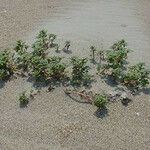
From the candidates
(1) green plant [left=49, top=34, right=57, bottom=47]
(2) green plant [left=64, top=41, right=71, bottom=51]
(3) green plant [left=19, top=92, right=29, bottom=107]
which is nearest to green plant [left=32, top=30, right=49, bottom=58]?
(1) green plant [left=49, top=34, right=57, bottom=47]

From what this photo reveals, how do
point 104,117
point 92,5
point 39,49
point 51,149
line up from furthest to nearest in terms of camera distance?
point 92,5 < point 39,49 < point 104,117 < point 51,149

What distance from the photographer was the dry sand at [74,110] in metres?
6.73

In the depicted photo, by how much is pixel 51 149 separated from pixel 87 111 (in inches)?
40.9

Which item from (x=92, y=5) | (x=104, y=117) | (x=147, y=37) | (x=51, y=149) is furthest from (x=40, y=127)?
(x=92, y=5)

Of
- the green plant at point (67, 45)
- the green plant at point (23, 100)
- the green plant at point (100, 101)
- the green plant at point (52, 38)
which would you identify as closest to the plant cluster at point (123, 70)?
the green plant at point (100, 101)

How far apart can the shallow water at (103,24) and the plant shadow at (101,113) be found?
67.7 inches

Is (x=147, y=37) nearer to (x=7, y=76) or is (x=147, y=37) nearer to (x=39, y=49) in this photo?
(x=39, y=49)

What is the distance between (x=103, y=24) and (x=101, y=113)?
10.8ft

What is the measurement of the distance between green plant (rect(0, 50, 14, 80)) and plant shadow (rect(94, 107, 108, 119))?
196 centimetres

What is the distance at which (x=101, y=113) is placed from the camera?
7199 mm

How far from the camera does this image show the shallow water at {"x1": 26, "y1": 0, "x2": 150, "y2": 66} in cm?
912

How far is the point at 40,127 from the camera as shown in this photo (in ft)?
22.9

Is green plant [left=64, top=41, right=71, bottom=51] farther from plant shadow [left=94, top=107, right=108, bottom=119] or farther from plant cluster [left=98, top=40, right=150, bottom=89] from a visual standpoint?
plant shadow [left=94, top=107, right=108, bottom=119]

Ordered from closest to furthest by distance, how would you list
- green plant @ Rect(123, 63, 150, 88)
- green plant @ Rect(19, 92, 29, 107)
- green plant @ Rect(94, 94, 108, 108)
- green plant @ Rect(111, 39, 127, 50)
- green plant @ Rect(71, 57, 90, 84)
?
green plant @ Rect(94, 94, 108, 108) < green plant @ Rect(19, 92, 29, 107) < green plant @ Rect(123, 63, 150, 88) < green plant @ Rect(71, 57, 90, 84) < green plant @ Rect(111, 39, 127, 50)
